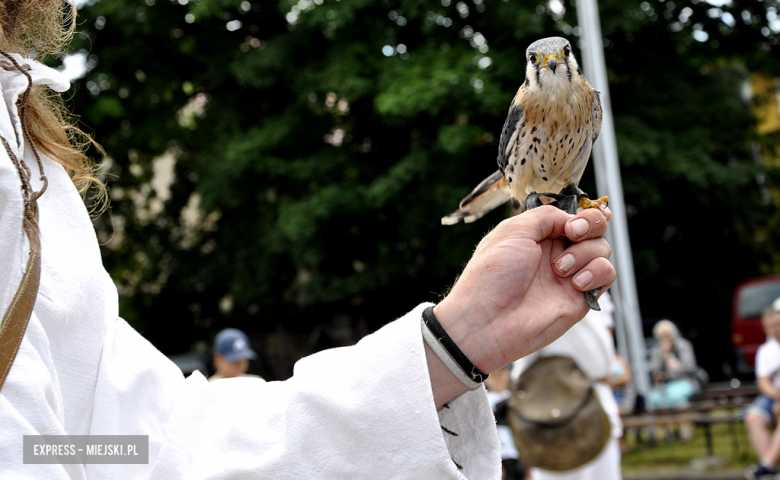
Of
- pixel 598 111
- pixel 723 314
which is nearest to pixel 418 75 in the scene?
pixel 598 111

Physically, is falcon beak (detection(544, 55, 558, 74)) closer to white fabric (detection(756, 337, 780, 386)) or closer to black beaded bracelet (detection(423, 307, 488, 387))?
black beaded bracelet (detection(423, 307, 488, 387))

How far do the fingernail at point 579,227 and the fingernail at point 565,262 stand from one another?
40mm

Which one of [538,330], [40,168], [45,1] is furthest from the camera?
[45,1]

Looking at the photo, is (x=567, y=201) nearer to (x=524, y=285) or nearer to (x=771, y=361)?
(x=524, y=285)

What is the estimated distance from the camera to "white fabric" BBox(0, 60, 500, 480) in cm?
113

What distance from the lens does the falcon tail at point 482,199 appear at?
5.63ft

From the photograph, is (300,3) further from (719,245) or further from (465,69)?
(719,245)

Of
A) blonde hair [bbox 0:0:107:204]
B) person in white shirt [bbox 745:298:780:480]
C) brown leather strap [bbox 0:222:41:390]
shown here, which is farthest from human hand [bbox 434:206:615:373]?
person in white shirt [bbox 745:298:780:480]

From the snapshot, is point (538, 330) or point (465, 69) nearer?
point (538, 330)

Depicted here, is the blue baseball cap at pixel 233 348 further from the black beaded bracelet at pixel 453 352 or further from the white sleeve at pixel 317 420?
the black beaded bracelet at pixel 453 352

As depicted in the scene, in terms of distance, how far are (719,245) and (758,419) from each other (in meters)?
10.2

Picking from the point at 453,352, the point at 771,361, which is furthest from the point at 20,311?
the point at 771,361

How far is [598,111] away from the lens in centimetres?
154

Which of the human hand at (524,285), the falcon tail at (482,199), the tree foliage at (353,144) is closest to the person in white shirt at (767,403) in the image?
the tree foliage at (353,144)
